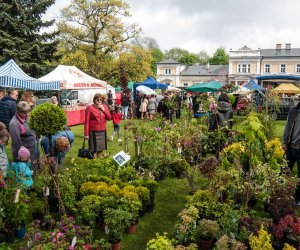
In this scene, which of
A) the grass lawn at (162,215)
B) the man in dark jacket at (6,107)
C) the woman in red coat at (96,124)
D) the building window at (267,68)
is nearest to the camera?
the grass lawn at (162,215)

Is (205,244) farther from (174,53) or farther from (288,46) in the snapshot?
(174,53)

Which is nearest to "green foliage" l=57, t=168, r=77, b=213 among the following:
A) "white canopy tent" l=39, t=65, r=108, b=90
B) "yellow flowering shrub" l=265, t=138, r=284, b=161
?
"yellow flowering shrub" l=265, t=138, r=284, b=161

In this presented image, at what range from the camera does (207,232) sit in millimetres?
3598

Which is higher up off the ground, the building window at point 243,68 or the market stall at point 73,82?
the building window at point 243,68

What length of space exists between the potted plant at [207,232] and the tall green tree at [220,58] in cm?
8023

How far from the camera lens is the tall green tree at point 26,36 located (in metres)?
17.7

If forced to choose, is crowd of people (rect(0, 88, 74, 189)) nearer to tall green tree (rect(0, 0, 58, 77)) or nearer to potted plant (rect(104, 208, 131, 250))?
potted plant (rect(104, 208, 131, 250))

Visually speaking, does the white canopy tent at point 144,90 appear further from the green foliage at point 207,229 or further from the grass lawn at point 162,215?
the green foliage at point 207,229

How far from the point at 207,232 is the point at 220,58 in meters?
81.0

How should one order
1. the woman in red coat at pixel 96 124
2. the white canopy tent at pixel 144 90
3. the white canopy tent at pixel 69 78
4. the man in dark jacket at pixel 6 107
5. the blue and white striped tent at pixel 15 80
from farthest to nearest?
1. the white canopy tent at pixel 144 90
2. the white canopy tent at pixel 69 78
3. the blue and white striped tent at pixel 15 80
4. the man in dark jacket at pixel 6 107
5. the woman in red coat at pixel 96 124

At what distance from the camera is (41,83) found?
1090cm

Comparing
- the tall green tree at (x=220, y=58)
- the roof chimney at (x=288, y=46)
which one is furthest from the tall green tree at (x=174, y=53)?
the roof chimney at (x=288, y=46)

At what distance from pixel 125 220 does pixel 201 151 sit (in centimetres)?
405

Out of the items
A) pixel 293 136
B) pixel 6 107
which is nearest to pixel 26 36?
pixel 6 107
